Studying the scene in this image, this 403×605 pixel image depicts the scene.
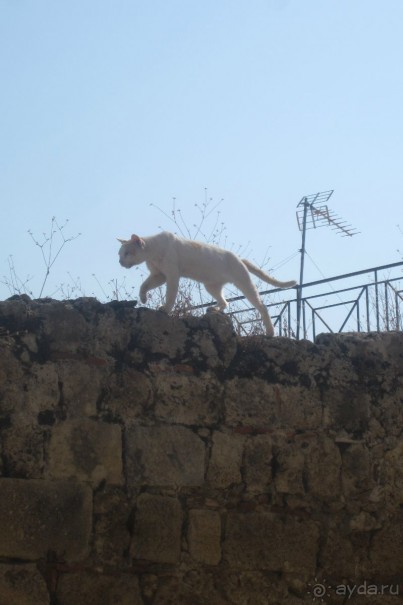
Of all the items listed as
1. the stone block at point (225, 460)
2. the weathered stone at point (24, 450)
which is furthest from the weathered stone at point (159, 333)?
the weathered stone at point (24, 450)

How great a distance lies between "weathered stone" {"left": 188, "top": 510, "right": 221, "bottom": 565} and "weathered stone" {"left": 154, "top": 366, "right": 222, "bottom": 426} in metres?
0.56

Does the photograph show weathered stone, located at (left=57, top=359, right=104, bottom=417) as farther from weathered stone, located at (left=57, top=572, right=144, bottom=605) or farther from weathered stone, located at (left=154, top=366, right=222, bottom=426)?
weathered stone, located at (left=57, top=572, right=144, bottom=605)

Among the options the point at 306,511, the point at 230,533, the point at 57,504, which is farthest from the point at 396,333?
the point at 57,504

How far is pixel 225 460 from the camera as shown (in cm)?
569

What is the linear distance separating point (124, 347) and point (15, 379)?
715mm

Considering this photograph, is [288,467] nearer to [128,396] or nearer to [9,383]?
[128,396]

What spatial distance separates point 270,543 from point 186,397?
3.32 feet

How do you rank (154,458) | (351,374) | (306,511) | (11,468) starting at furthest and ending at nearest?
(351,374) → (306,511) → (154,458) → (11,468)

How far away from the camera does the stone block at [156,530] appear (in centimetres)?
528

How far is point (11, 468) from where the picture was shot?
16.6 ft

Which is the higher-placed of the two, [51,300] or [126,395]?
[51,300]

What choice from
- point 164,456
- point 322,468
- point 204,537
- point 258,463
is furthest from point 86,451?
point 322,468

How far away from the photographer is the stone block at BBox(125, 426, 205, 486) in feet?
17.7

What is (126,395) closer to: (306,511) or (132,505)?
(132,505)
